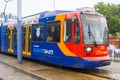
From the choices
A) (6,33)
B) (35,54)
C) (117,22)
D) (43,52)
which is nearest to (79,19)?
(43,52)

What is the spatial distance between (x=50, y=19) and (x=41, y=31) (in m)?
1.19

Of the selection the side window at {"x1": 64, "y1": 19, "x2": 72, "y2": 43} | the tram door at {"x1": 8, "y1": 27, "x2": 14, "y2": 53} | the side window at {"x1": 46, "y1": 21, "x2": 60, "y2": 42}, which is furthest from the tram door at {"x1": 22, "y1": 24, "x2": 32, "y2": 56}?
the side window at {"x1": 64, "y1": 19, "x2": 72, "y2": 43}

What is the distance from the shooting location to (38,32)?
1608cm

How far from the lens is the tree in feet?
166

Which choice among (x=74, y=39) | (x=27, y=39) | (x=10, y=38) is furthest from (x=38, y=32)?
(x=10, y=38)

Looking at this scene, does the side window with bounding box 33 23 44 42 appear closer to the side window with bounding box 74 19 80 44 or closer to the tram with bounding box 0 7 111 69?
the tram with bounding box 0 7 111 69

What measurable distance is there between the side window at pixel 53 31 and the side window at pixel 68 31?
26.0 inches

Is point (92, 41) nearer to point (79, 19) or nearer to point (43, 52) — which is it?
point (79, 19)

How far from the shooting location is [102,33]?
43.8ft

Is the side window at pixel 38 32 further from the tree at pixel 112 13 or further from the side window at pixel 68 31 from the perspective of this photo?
the tree at pixel 112 13

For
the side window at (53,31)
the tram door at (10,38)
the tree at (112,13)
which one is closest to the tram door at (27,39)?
the side window at (53,31)

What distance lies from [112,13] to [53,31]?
4010 cm

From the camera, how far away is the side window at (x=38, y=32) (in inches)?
615

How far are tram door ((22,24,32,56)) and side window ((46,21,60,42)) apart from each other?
2543mm
